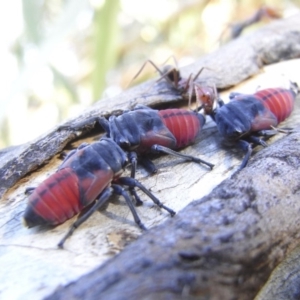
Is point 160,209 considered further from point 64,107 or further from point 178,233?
point 64,107

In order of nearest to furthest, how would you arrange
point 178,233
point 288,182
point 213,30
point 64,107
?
point 178,233
point 288,182
point 64,107
point 213,30

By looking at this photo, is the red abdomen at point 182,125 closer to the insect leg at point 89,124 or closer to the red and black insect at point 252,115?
the red and black insect at point 252,115

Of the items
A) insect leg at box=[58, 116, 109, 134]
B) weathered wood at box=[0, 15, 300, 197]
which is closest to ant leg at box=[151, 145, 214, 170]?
insect leg at box=[58, 116, 109, 134]

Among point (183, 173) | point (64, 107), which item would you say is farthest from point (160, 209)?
point (64, 107)

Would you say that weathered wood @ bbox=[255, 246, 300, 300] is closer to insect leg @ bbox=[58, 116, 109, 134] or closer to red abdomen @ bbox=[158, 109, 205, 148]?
red abdomen @ bbox=[158, 109, 205, 148]

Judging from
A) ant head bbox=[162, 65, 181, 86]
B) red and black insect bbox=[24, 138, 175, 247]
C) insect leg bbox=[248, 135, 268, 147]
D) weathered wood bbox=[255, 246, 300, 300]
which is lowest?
weathered wood bbox=[255, 246, 300, 300]

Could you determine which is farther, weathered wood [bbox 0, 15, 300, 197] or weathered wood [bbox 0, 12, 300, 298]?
weathered wood [bbox 0, 15, 300, 197]
